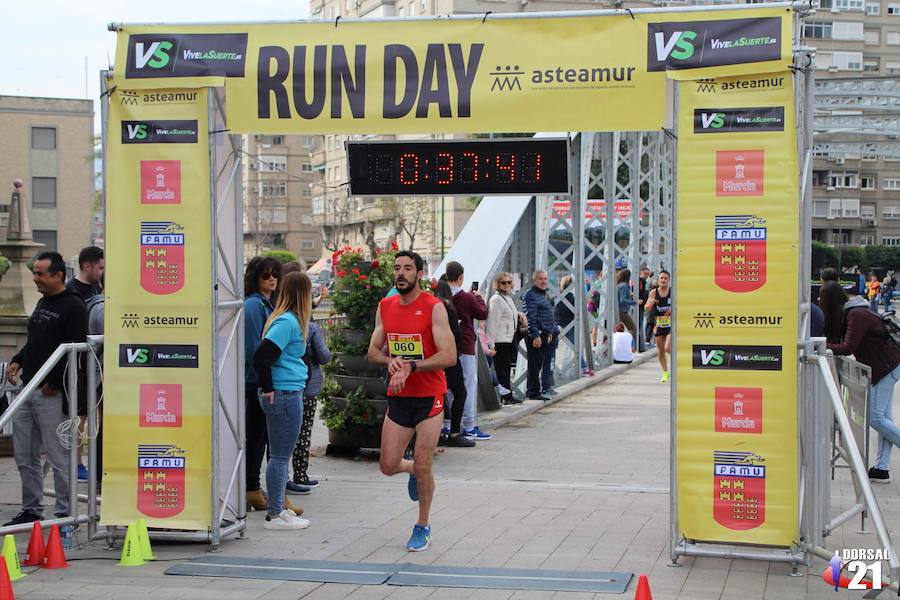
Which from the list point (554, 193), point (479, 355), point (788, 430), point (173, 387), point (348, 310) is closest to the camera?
point (788, 430)

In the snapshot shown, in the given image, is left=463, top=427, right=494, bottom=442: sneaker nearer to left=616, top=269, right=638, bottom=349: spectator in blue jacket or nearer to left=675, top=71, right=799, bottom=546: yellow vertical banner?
left=675, top=71, right=799, bottom=546: yellow vertical banner

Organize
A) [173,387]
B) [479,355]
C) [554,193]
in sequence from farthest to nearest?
[479,355] → [554,193] → [173,387]

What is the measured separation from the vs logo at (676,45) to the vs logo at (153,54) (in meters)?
3.31

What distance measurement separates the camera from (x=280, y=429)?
833cm

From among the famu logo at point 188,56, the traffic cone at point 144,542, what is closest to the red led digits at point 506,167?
the famu logo at point 188,56

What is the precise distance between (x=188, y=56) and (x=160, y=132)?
557 mm

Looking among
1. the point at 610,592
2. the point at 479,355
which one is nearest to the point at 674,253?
the point at 610,592

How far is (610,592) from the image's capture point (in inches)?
263

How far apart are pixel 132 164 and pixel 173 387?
1.57m

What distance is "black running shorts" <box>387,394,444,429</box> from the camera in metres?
7.74

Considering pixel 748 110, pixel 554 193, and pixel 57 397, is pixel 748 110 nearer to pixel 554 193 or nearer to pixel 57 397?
pixel 554 193

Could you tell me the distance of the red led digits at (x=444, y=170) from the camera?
10516 mm

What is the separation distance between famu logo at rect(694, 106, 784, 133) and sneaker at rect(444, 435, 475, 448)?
241 inches

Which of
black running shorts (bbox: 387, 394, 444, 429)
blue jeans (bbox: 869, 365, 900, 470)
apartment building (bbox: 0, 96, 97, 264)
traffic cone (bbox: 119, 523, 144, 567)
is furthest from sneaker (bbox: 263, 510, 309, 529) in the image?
apartment building (bbox: 0, 96, 97, 264)
